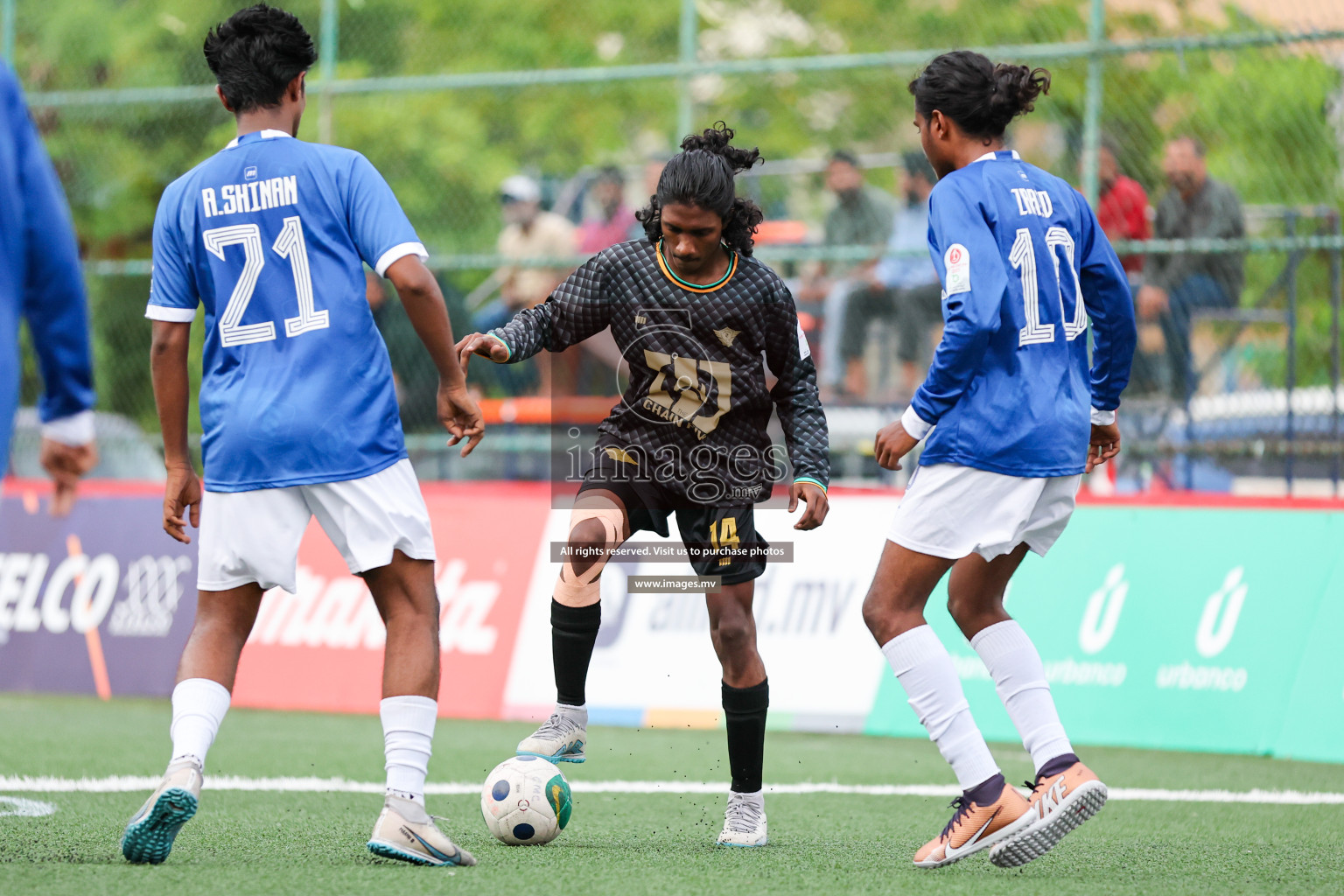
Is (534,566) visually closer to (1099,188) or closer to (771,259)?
(771,259)

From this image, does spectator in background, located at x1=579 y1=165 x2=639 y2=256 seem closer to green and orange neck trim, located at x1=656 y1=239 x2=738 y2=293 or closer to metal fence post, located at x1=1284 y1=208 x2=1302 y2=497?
metal fence post, located at x1=1284 y1=208 x2=1302 y2=497

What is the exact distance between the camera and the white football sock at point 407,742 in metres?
4.11

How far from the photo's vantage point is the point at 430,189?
659 inches

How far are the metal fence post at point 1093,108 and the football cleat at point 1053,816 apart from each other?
5383mm

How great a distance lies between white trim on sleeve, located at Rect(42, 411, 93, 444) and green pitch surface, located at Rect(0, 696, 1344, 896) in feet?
3.40

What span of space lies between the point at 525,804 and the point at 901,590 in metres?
1.26

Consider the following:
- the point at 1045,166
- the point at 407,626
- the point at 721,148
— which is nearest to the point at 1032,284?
the point at 721,148

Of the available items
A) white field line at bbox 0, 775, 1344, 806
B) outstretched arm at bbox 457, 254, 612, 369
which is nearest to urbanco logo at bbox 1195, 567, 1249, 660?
white field line at bbox 0, 775, 1344, 806

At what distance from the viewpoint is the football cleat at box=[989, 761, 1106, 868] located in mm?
4125

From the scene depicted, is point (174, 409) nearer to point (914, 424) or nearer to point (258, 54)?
point (258, 54)

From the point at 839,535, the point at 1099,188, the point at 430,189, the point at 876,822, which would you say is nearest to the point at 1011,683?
the point at 876,822

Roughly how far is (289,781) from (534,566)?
2738 mm

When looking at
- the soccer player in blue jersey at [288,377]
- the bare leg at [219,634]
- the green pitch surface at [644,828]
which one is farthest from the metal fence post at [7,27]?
the bare leg at [219,634]

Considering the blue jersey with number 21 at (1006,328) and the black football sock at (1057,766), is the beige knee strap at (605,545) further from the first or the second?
the black football sock at (1057,766)
